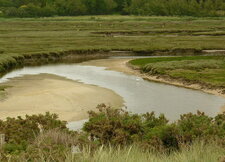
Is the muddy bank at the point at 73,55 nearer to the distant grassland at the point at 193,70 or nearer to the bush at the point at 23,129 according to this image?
the distant grassland at the point at 193,70

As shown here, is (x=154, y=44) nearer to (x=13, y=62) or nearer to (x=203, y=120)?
(x=13, y=62)

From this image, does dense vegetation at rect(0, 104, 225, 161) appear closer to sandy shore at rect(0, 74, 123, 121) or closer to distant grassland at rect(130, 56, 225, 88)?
sandy shore at rect(0, 74, 123, 121)

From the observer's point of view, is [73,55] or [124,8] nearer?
[73,55]

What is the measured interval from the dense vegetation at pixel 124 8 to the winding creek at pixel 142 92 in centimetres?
12440

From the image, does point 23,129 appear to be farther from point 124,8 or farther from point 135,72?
point 124,8

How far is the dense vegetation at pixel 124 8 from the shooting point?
558 feet

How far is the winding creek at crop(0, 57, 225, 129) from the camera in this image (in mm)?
29125

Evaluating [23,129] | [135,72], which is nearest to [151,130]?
[23,129]

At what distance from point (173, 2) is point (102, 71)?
414 ft

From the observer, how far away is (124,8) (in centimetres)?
17775

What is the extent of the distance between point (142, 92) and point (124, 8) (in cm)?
14529

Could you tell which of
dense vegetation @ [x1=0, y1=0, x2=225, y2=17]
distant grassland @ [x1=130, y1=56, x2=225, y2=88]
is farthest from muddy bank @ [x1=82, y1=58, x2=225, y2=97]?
dense vegetation @ [x1=0, y1=0, x2=225, y2=17]

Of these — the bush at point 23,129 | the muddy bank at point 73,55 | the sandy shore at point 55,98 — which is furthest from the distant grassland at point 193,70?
the bush at point 23,129

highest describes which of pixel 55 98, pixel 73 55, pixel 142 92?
pixel 55 98
